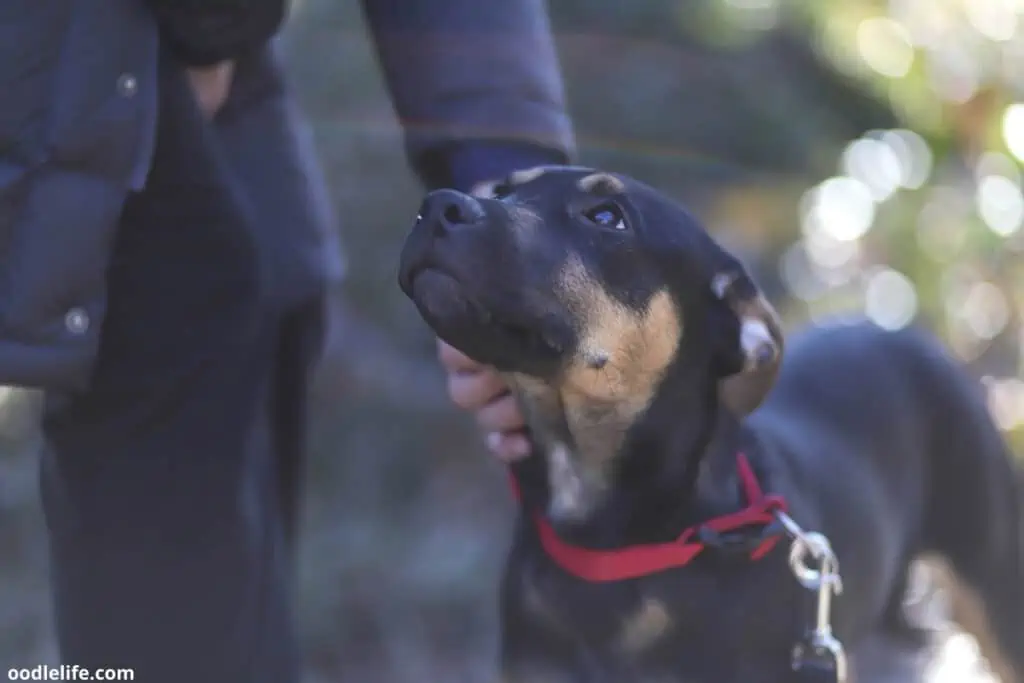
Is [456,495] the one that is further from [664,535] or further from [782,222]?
[664,535]

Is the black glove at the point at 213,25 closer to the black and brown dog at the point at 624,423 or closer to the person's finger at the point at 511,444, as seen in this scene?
the black and brown dog at the point at 624,423

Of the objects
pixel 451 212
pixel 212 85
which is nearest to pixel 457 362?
pixel 451 212

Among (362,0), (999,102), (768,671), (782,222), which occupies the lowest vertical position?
(782,222)

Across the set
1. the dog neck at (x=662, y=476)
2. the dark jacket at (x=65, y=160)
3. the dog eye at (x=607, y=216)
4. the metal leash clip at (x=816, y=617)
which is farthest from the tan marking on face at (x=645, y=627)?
the dark jacket at (x=65, y=160)

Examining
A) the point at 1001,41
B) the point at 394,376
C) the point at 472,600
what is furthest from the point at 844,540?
the point at 394,376

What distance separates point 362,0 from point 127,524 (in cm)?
104

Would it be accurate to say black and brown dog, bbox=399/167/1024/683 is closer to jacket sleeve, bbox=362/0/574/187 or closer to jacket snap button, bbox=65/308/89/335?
jacket sleeve, bbox=362/0/574/187

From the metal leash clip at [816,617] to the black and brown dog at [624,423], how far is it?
34 mm

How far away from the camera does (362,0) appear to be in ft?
7.67

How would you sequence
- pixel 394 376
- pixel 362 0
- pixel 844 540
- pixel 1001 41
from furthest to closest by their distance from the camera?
pixel 394 376
pixel 1001 41
pixel 844 540
pixel 362 0

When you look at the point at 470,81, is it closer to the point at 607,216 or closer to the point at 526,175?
the point at 526,175

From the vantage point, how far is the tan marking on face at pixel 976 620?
3.39m

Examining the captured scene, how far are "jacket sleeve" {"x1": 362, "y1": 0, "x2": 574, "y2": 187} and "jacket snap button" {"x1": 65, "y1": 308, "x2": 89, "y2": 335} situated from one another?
2.36 ft

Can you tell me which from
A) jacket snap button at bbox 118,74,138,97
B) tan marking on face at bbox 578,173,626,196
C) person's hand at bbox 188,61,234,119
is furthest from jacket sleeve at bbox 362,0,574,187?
jacket snap button at bbox 118,74,138,97
